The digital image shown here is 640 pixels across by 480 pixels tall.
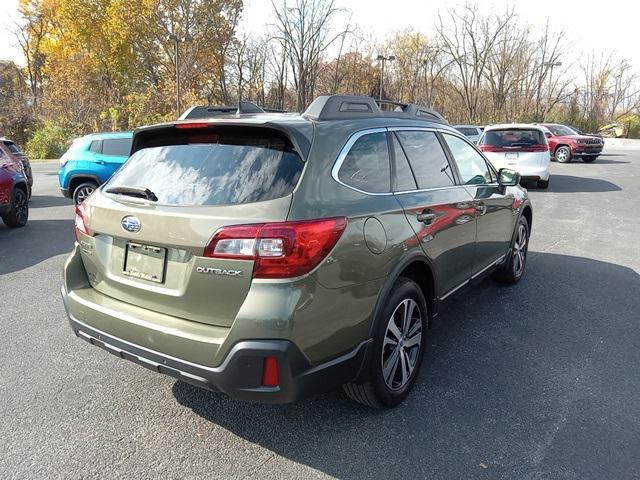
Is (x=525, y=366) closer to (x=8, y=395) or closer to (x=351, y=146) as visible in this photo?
(x=351, y=146)

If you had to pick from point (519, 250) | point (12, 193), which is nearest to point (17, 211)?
point (12, 193)

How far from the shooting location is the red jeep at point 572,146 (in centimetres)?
2219

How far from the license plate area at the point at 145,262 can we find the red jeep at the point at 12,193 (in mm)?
6953

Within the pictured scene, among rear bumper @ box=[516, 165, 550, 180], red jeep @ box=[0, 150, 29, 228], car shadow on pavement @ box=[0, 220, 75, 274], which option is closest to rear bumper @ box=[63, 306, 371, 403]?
car shadow on pavement @ box=[0, 220, 75, 274]

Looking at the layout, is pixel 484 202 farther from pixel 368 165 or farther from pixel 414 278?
pixel 368 165

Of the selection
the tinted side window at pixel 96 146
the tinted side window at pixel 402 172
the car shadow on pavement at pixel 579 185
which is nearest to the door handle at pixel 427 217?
the tinted side window at pixel 402 172

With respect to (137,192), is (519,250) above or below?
below

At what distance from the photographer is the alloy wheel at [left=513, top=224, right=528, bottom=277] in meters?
5.32

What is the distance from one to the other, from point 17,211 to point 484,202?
829 cm

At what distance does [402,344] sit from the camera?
10.1ft

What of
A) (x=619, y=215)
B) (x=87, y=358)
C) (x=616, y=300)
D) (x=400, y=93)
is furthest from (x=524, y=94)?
(x=87, y=358)

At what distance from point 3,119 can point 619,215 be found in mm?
36677

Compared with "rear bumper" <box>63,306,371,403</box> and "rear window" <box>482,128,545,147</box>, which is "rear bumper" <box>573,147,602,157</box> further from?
"rear bumper" <box>63,306,371,403</box>

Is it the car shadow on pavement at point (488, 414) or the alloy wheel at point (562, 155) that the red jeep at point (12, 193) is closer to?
the car shadow on pavement at point (488, 414)
